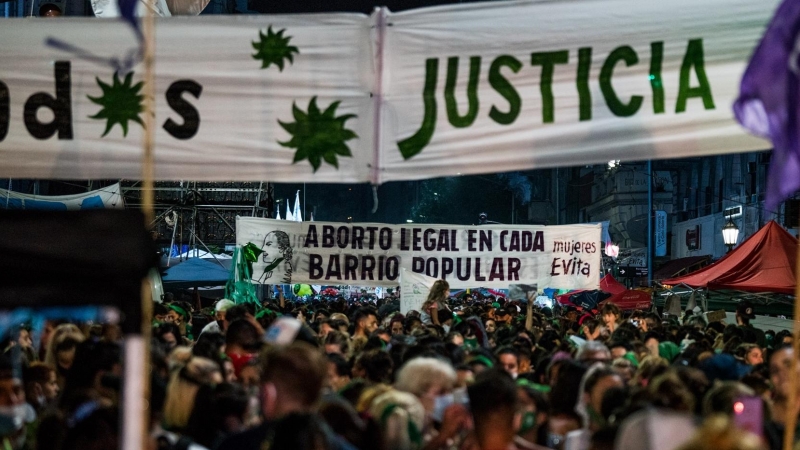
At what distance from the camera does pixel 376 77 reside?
6039 mm

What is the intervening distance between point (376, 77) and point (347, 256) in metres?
12.0

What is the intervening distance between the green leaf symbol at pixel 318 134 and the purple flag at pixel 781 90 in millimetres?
2396

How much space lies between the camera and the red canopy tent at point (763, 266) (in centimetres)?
1569

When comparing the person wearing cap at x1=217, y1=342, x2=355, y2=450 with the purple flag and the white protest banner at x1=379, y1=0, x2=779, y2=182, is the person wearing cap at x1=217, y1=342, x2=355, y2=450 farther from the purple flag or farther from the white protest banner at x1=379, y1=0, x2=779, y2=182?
the purple flag

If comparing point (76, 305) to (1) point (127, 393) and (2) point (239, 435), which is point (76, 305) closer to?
(1) point (127, 393)

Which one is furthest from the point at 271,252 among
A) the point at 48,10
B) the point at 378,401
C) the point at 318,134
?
the point at 378,401

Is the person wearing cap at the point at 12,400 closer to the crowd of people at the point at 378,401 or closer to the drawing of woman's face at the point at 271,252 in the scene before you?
the crowd of people at the point at 378,401

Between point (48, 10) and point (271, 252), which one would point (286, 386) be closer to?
point (271, 252)

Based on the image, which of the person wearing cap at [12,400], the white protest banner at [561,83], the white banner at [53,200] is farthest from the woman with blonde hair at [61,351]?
the white banner at [53,200]

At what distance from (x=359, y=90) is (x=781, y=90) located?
2.49 meters

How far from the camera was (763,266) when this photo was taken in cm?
1605

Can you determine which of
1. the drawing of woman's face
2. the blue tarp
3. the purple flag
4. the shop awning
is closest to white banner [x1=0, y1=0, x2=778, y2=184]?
the purple flag

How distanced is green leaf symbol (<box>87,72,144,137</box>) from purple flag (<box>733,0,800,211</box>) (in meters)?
3.45

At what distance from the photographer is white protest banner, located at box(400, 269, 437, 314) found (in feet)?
56.7
